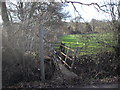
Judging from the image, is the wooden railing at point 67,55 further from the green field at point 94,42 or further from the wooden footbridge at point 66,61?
the green field at point 94,42

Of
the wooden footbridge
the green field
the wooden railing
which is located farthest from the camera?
the green field

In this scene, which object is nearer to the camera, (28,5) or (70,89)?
(70,89)

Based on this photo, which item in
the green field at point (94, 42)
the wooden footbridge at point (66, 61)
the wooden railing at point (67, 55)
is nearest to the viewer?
the wooden footbridge at point (66, 61)

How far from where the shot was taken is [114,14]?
632 cm

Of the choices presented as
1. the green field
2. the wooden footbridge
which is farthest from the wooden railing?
the green field

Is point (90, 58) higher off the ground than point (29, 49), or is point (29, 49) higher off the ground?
point (29, 49)

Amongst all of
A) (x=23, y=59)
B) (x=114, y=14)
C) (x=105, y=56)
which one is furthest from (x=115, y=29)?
(x=23, y=59)

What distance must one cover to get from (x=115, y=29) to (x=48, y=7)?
339cm

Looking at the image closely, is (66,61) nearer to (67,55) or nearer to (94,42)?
(67,55)

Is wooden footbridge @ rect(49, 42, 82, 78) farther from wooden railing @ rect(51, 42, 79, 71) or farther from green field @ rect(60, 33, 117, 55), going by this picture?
green field @ rect(60, 33, 117, 55)

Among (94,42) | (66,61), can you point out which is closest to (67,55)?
(66,61)

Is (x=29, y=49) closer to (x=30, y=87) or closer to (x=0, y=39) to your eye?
(x=0, y=39)

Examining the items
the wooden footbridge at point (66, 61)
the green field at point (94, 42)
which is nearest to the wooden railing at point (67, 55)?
the wooden footbridge at point (66, 61)

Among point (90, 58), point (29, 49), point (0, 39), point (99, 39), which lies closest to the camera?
point (0, 39)
